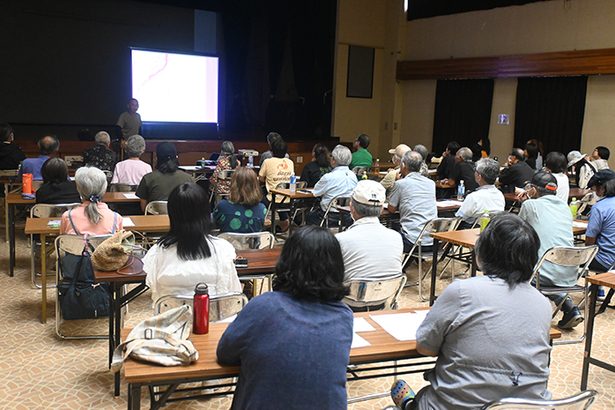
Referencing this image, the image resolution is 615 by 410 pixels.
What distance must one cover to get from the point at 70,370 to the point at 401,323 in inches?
85.1

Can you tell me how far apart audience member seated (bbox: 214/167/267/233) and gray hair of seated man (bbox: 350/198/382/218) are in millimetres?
935

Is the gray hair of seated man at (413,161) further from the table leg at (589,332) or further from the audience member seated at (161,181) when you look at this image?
the table leg at (589,332)

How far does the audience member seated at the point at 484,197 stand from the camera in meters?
5.24

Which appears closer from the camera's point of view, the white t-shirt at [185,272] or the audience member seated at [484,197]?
the white t-shirt at [185,272]

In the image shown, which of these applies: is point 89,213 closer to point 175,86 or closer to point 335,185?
point 335,185

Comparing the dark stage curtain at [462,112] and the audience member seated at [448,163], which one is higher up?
the dark stage curtain at [462,112]

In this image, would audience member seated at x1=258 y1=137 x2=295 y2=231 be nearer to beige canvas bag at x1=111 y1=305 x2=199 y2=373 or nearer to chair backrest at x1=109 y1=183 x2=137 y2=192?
chair backrest at x1=109 y1=183 x2=137 y2=192

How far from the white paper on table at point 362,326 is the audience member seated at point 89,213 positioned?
209 centimetres

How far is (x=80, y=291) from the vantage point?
3721mm

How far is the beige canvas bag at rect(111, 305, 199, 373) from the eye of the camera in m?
1.98

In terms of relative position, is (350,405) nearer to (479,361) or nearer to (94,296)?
(479,361)

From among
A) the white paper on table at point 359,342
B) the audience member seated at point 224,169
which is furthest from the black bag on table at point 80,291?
the audience member seated at point 224,169

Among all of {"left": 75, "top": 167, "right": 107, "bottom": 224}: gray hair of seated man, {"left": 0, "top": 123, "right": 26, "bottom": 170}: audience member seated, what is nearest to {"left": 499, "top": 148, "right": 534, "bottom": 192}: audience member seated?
{"left": 75, "top": 167, "right": 107, "bottom": 224}: gray hair of seated man

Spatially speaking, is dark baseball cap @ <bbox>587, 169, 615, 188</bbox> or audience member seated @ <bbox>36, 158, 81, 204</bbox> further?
audience member seated @ <bbox>36, 158, 81, 204</bbox>
